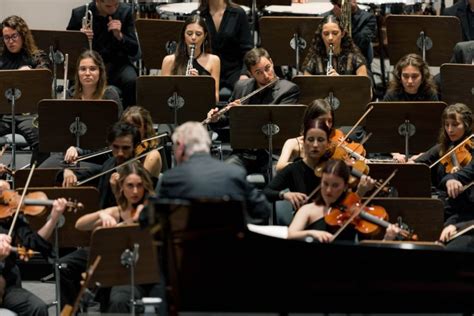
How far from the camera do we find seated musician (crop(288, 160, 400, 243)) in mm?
5504

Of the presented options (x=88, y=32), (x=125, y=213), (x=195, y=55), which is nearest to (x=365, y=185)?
(x=125, y=213)

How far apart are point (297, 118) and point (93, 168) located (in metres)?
1.00

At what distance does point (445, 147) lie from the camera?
6355 mm

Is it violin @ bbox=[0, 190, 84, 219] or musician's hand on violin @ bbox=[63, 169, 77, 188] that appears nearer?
violin @ bbox=[0, 190, 84, 219]

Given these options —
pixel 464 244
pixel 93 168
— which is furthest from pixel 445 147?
pixel 93 168

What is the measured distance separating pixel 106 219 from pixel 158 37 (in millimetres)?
2176

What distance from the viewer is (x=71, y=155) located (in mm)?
6422

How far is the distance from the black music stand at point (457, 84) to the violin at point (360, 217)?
148cm

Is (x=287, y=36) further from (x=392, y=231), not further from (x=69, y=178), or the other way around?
(x=392, y=231)

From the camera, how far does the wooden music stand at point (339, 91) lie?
6703 millimetres

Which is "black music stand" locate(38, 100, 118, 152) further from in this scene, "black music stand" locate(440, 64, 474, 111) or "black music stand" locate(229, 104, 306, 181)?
"black music stand" locate(440, 64, 474, 111)

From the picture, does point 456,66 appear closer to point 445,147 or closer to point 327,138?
point 445,147

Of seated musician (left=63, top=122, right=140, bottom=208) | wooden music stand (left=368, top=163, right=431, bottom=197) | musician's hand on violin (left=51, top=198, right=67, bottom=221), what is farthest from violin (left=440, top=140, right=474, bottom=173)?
musician's hand on violin (left=51, top=198, right=67, bottom=221)

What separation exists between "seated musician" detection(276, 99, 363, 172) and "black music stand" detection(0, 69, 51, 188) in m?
1.27
